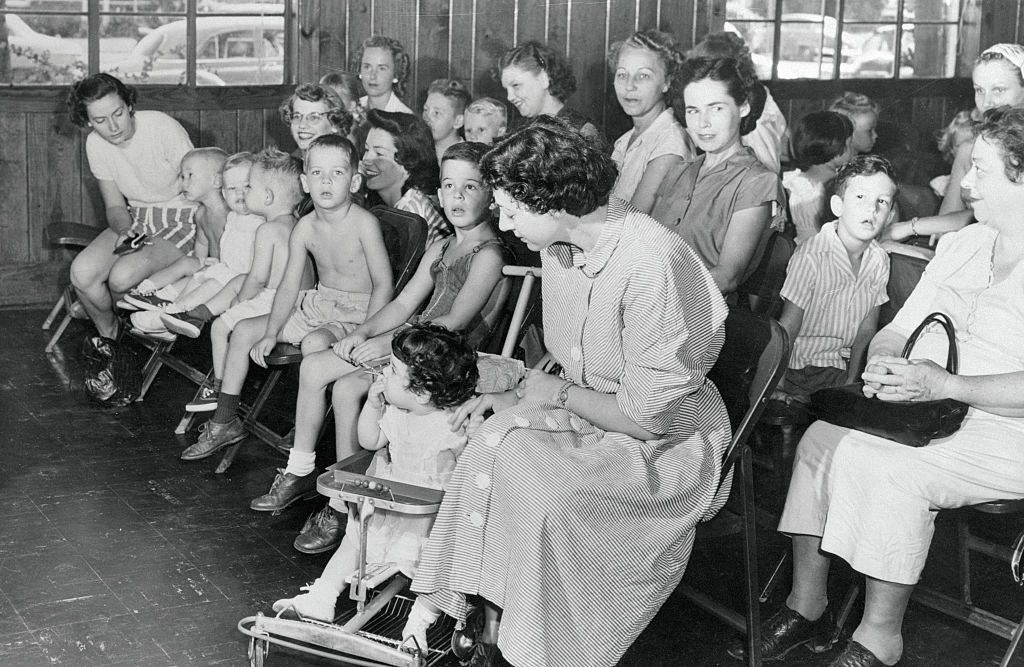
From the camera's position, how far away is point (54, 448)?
15.0 ft

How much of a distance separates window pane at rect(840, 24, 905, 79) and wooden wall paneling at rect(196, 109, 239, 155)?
12.6 feet

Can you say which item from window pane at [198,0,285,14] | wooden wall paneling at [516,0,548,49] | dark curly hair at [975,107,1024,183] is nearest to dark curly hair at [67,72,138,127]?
window pane at [198,0,285,14]

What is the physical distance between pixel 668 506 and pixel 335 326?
1841 mm

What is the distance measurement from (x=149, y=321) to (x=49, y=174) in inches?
79.4

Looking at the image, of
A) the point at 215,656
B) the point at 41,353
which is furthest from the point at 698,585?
the point at 41,353

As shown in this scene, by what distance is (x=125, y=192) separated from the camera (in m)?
6.16

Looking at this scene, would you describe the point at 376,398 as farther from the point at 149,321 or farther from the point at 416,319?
the point at 149,321

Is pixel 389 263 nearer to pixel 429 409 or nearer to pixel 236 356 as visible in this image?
pixel 236 356

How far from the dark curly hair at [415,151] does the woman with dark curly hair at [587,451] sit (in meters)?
1.96

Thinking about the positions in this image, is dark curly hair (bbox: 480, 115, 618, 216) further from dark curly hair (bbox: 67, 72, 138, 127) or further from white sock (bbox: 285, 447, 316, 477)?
dark curly hair (bbox: 67, 72, 138, 127)

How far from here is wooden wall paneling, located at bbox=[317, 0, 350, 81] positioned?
6781 mm

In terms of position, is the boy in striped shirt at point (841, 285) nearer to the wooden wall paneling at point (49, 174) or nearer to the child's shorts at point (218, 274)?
the child's shorts at point (218, 274)

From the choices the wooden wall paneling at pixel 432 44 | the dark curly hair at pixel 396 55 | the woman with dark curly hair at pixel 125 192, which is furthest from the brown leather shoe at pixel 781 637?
the wooden wall paneling at pixel 432 44

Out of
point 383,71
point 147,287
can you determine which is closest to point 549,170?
point 147,287
